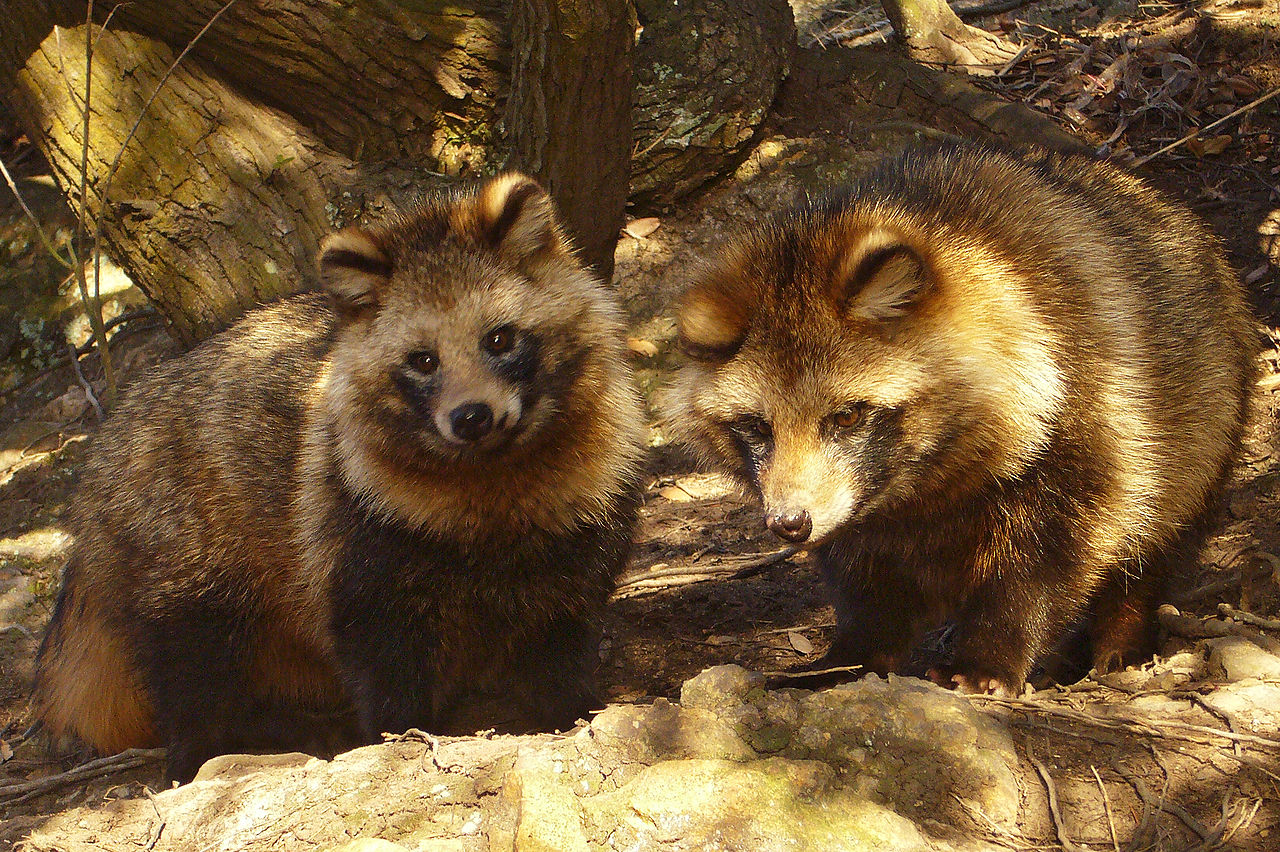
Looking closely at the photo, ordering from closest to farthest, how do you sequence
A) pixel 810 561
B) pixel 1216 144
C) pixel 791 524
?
pixel 791 524
pixel 810 561
pixel 1216 144

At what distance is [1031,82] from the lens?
7.54 m

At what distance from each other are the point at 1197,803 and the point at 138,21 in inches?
231

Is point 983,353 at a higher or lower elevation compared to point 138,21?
lower

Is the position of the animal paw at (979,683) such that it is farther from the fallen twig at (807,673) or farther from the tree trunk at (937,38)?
the tree trunk at (937,38)

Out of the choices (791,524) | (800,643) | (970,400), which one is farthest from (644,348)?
(791,524)

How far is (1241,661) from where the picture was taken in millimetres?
3393

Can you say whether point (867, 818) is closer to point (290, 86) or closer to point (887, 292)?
point (887, 292)

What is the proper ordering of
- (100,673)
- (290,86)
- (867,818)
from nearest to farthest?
(867,818), (100,673), (290,86)

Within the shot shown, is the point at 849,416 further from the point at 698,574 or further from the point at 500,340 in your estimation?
the point at 698,574

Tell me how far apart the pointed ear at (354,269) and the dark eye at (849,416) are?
5.54ft

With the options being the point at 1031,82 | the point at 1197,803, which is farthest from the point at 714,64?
the point at 1197,803

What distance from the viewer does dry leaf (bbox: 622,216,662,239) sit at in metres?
7.12

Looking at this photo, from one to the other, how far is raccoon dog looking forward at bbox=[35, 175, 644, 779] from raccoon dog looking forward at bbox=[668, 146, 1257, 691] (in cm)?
57

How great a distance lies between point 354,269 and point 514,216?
0.61 meters
